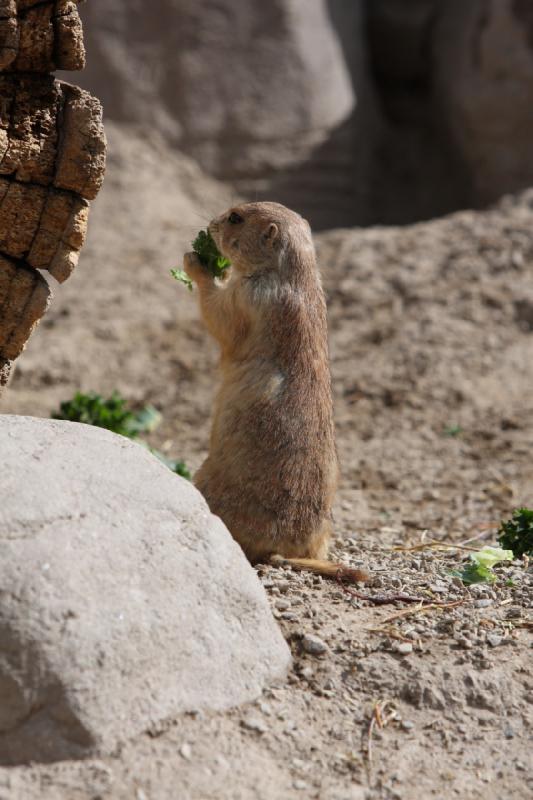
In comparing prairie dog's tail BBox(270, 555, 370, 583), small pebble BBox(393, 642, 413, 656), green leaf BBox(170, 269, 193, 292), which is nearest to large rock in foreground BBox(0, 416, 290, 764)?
small pebble BBox(393, 642, 413, 656)

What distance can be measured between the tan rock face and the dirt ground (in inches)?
71.8

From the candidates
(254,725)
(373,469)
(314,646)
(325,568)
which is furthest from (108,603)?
(373,469)

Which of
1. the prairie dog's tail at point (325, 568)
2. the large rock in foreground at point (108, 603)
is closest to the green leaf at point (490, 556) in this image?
the prairie dog's tail at point (325, 568)

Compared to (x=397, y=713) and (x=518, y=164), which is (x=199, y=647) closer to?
(x=397, y=713)

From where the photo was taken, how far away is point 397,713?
3.85 metres

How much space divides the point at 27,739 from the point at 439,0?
44.1 feet

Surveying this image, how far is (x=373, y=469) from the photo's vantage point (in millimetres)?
8094

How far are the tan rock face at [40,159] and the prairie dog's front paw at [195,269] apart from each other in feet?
5.02

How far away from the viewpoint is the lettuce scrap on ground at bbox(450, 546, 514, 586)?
5.00m

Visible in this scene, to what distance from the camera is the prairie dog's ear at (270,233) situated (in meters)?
5.98

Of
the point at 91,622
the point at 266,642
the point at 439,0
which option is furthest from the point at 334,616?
the point at 439,0

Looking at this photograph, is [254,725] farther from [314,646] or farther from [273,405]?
[273,405]

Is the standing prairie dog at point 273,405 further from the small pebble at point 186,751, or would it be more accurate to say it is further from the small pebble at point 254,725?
the small pebble at point 186,751

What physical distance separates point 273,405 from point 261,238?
1.26 m
